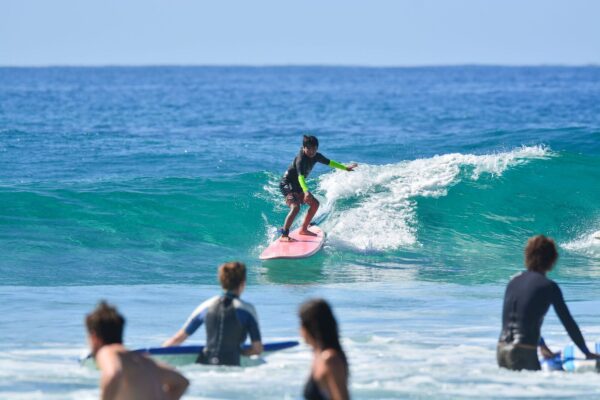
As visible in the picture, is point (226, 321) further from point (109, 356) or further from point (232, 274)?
point (109, 356)

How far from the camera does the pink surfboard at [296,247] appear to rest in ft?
48.9

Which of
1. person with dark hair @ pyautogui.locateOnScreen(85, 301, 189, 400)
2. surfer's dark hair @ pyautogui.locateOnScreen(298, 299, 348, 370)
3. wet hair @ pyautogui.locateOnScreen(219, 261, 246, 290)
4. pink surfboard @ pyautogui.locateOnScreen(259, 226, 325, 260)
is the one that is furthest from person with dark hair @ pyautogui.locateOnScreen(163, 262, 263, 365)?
pink surfboard @ pyautogui.locateOnScreen(259, 226, 325, 260)

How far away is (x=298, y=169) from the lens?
575 inches

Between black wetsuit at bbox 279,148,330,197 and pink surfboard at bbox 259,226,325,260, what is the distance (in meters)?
0.77

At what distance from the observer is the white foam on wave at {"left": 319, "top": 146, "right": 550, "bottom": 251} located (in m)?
17.4

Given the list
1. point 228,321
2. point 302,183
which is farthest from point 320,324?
point 302,183

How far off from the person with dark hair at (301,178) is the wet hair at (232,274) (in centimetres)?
708

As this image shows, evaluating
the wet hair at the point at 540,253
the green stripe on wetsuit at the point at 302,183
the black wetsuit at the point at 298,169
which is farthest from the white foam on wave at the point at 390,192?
the wet hair at the point at 540,253

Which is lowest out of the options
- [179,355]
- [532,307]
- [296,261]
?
[179,355]

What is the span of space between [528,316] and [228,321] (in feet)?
6.93

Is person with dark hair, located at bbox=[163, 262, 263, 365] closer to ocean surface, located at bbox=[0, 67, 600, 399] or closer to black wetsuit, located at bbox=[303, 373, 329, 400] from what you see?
ocean surface, located at bbox=[0, 67, 600, 399]

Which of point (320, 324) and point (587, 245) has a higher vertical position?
point (320, 324)

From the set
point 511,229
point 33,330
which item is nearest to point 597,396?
point 33,330

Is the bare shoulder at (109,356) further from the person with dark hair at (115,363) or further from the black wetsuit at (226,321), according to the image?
the black wetsuit at (226,321)
